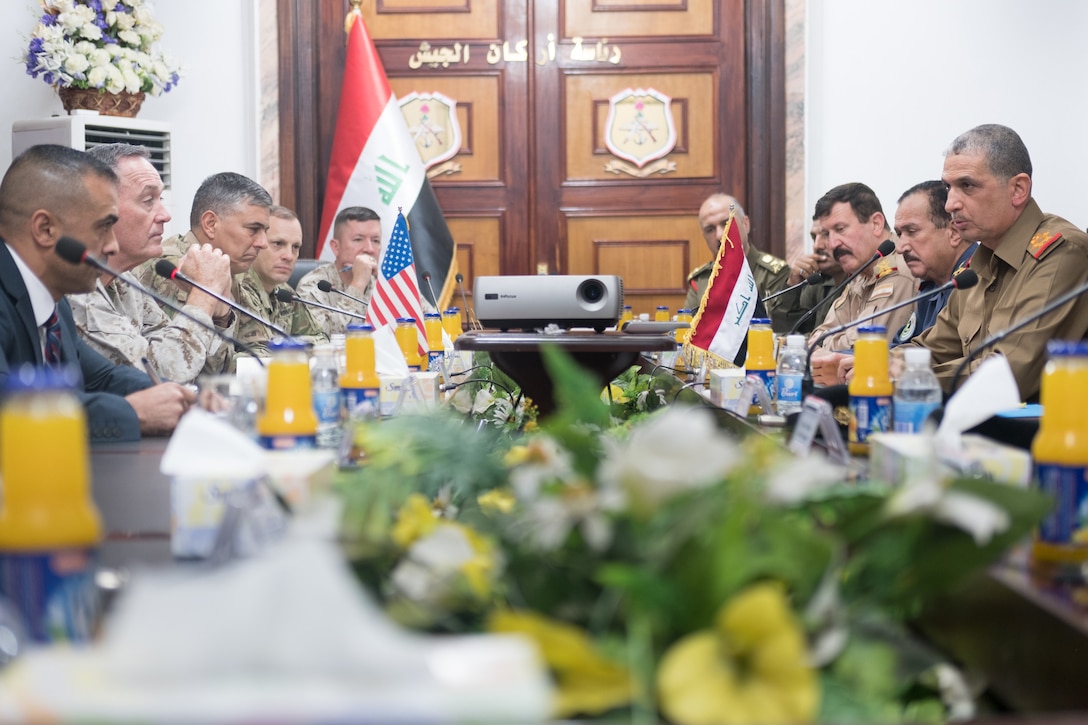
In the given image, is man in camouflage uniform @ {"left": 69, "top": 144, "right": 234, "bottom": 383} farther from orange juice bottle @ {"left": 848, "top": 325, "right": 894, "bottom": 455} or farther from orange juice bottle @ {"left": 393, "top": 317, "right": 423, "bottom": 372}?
orange juice bottle @ {"left": 848, "top": 325, "right": 894, "bottom": 455}

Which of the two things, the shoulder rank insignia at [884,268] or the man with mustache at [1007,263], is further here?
the shoulder rank insignia at [884,268]

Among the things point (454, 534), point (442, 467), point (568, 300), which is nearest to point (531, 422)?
point (568, 300)

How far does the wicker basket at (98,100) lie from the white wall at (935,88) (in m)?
3.01

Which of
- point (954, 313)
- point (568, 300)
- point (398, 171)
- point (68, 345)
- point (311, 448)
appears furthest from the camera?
point (398, 171)

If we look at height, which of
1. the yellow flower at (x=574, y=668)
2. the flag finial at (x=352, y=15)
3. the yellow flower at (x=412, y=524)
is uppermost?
the flag finial at (x=352, y=15)

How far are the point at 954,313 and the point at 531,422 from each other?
4.15 ft

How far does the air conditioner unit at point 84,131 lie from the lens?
14.8ft

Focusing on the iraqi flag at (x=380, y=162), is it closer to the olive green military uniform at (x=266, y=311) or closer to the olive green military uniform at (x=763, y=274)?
the olive green military uniform at (x=266, y=311)

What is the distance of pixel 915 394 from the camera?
1680mm

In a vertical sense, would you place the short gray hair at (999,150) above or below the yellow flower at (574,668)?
above

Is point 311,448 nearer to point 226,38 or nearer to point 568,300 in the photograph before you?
point 568,300

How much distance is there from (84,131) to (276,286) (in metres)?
0.95

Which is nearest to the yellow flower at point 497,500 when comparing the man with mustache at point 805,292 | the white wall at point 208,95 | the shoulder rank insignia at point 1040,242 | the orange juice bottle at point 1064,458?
the orange juice bottle at point 1064,458

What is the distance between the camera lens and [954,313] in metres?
3.16
